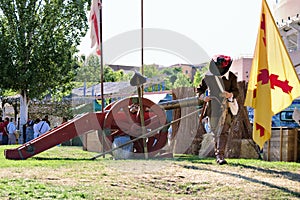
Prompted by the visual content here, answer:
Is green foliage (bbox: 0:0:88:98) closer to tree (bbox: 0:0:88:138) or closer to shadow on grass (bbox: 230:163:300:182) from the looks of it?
tree (bbox: 0:0:88:138)

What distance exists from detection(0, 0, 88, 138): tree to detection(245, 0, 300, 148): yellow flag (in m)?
17.9

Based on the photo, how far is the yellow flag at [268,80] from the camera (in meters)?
7.02

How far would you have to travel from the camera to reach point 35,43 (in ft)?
78.2

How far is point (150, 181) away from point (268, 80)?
2.31 m

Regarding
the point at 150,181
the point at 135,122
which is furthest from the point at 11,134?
the point at 150,181

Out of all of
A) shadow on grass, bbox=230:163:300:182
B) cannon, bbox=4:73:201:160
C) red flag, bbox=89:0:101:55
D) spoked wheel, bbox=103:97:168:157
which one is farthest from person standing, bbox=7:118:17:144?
shadow on grass, bbox=230:163:300:182

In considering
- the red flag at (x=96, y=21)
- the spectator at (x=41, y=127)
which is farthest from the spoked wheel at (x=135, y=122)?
the spectator at (x=41, y=127)

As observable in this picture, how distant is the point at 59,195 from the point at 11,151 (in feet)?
15.9

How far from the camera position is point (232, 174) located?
6.96 meters

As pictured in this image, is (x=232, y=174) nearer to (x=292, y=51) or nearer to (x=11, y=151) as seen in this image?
(x=11, y=151)

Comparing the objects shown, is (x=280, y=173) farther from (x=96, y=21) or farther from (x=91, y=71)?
(x=91, y=71)

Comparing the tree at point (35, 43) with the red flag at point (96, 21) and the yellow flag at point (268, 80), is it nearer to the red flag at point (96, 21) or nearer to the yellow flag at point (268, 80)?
the red flag at point (96, 21)

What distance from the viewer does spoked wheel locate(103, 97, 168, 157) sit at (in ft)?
33.2

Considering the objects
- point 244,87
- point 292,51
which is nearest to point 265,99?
point 244,87
